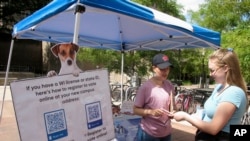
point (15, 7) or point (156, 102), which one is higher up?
point (15, 7)

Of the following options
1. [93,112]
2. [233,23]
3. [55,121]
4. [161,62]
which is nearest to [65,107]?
[55,121]

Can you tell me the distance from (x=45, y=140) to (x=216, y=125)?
1.27 metres

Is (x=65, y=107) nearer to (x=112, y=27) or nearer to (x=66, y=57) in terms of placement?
(x=66, y=57)

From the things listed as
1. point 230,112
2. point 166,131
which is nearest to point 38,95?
point 230,112

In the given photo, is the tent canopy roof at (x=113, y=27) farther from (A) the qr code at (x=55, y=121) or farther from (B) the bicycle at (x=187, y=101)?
(B) the bicycle at (x=187, y=101)

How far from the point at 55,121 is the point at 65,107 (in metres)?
0.14

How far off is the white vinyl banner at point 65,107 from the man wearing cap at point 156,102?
0.61 metres

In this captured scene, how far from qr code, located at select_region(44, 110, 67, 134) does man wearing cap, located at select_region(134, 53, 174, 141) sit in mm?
1102

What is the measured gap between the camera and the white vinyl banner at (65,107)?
7.35ft

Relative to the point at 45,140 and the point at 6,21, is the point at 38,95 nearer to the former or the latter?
the point at 45,140

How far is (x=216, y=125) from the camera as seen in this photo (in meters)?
2.30

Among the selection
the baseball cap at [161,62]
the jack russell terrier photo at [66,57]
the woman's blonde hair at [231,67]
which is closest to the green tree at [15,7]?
the baseball cap at [161,62]

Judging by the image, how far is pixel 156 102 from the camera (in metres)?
3.33

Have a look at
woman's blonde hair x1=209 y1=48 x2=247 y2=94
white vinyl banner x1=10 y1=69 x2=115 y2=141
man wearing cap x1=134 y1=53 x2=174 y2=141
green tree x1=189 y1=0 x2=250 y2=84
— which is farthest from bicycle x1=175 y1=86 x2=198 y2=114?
woman's blonde hair x1=209 y1=48 x2=247 y2=94
